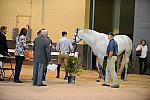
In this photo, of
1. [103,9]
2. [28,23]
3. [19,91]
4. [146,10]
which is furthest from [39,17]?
[19,91]

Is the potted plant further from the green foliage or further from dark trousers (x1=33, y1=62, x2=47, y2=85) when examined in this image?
dark trousers (x1=33, y1=62, x2=47, y2=85)

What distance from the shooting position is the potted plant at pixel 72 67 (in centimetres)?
1132

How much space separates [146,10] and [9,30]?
6372 mm

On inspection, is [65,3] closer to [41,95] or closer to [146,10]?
[146,10]

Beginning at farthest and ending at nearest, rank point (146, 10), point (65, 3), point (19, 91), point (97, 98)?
point (65, 3), point (146, 10), point (19, 91), point (97, 98)

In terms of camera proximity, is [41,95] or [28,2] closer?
[41,95]

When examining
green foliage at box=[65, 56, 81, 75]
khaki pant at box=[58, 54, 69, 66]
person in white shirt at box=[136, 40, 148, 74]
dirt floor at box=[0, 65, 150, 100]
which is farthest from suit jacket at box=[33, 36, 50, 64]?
person in white shirt at box=[136, 40, 148, 74]

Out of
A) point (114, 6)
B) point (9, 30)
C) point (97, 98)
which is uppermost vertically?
point (114, 6)

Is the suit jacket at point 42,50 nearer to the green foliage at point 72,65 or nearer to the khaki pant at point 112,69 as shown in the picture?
the green foliage at point 72,65

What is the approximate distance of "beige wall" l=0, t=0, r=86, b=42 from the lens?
18375mm

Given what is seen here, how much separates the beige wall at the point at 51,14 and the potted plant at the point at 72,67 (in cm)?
689

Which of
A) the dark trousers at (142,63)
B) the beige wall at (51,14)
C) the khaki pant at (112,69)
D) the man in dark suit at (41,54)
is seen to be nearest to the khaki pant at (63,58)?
the khaki pant at (112,69)

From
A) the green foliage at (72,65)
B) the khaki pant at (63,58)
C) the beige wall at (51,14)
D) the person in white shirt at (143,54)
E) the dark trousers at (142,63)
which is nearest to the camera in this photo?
the green foliage at (72,65)

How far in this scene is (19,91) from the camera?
30.7ft
